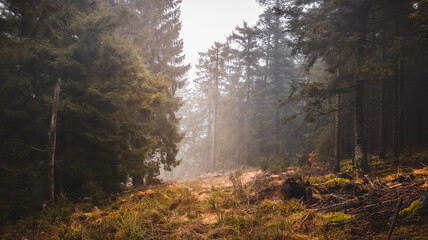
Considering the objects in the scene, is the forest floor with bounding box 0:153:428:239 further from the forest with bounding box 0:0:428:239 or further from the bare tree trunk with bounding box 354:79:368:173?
the bare tree trunk with bounding box 354:79:368:173

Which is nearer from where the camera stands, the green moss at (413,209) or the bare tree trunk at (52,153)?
the green moss at (413,209)

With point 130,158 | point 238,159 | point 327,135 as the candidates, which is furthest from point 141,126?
point 238,159

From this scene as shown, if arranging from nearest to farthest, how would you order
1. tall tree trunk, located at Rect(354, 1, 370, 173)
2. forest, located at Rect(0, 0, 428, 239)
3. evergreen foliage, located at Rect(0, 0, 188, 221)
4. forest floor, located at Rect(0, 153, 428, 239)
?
forest floor, located at Rect(0, 153, 428, 239), forest, located at Rect(0, 0, 428, 239), evergreen foliage, located at Rect(0, 0, 188, 221), tall tree trunk, located at Rect(354, 1, 370, 173)

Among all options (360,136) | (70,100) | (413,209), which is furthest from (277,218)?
(70,100)

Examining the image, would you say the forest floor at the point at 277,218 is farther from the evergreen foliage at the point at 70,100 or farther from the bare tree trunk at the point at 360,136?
the bare tree trunk at the point at 360,136

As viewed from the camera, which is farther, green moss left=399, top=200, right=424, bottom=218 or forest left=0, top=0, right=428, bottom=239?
forest left=0, top=0, right=428, bottom=239

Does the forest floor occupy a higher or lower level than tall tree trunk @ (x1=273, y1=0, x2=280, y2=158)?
lower

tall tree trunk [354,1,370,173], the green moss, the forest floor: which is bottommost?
the forest floor

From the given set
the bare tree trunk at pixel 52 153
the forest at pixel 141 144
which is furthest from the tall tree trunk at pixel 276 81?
the bare tree trunk at pixel 52 153

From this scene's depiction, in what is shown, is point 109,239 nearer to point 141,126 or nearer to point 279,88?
point 141,126

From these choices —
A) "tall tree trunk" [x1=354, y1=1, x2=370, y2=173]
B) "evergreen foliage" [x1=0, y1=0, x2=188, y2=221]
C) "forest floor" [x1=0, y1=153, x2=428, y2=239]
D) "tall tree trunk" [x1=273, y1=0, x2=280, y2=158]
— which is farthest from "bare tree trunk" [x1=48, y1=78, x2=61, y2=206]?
"tall tree trunk" [x1=273, y1=0, x2=280, y2=158]

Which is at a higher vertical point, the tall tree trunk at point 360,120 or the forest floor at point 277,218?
the tall tree trunk at point 360,120

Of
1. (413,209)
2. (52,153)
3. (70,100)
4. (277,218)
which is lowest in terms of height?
(277,218)

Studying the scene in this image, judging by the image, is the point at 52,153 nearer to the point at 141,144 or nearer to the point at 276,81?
the point at 141,144
